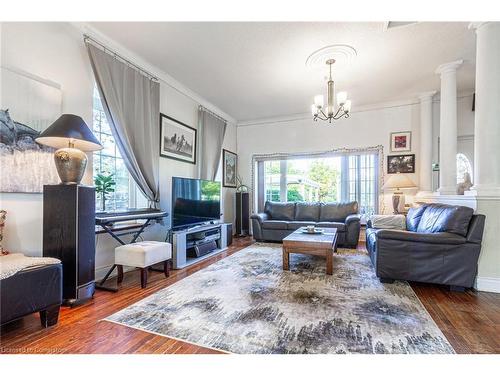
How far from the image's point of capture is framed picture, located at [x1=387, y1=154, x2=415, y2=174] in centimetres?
496

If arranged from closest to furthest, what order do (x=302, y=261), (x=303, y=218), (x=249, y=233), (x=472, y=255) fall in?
(x=472, y=255), (x=302, y=261), (x=303, y=218), (x=249, y=233)

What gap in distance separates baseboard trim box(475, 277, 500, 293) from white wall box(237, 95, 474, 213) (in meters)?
2.54

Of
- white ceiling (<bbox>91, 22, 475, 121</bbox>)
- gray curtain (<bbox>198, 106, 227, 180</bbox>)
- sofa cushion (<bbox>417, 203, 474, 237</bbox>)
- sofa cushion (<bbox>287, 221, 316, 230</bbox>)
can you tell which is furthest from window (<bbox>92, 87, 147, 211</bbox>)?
sofa cushion (<bbox>417, 203, 474, 237</bbox>)

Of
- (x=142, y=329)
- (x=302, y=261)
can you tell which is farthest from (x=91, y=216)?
(x=302, y=261)

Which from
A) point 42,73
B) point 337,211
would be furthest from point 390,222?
point 42,73

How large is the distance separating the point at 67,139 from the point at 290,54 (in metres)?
2.79

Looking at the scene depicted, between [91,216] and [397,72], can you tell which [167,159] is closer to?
[91,216]

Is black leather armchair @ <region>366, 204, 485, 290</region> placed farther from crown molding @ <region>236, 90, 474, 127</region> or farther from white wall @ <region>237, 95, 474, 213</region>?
crown molding @ <region>236, 90, 474, 127</region>

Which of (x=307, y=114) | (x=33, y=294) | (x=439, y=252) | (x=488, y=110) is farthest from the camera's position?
(x=307, y=114)

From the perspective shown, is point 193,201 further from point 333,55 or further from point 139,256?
point 333,55

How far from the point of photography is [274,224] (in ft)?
16.3
